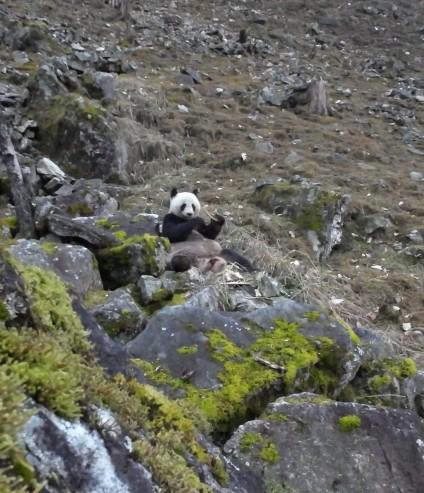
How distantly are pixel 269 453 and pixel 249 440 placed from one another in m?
0.14

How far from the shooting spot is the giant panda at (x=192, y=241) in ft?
23.7

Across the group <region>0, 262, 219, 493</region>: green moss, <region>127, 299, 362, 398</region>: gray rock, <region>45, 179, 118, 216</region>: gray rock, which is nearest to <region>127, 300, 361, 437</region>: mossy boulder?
<region>127, 299, 362, 398</region>: gray rock

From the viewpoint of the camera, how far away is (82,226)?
6.92 meters

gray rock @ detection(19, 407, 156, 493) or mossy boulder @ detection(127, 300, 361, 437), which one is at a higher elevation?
gray rock @ detection(19, 407, 156, 493)

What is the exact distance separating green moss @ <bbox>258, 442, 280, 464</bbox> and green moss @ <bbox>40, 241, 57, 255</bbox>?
10.7ft

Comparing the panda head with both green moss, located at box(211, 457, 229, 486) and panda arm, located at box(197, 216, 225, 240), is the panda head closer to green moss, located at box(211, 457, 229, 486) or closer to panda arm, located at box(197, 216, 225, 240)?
panda arm, located at box(197, 216, 225, 240)

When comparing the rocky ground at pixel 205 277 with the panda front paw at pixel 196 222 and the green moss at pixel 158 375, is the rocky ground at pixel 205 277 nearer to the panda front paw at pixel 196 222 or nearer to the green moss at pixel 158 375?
the green moss at pixel 158 375

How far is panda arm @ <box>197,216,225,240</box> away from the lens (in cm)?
881

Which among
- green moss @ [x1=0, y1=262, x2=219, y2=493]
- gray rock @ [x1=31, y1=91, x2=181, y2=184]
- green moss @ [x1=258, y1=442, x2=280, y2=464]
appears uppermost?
green moss @ [x1=0, y1=262, x2=219, y2=493]

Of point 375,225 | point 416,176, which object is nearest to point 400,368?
point 375,225

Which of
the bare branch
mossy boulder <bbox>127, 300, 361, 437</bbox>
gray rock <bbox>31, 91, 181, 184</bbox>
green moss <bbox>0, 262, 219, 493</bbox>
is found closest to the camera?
green moss <bbox>0, 262, 219, 493</bbox>

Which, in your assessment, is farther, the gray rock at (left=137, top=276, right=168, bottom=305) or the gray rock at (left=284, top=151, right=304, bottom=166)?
the gray rock at (left=284, top=151, right=304, bottom=166)

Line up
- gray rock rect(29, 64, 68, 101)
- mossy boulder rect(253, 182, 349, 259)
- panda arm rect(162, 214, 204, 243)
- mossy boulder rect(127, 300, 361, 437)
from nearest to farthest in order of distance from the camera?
mossy boulder rect(127, 300, 361, 437) → panda arm rect(162, 214, 204, 243) → mossy boulder rect(253, 182, 349, 259) → gray rock rect(29, 64, 68, 101)

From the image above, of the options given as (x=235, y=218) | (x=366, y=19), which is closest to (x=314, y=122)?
(x=235, y=218)
